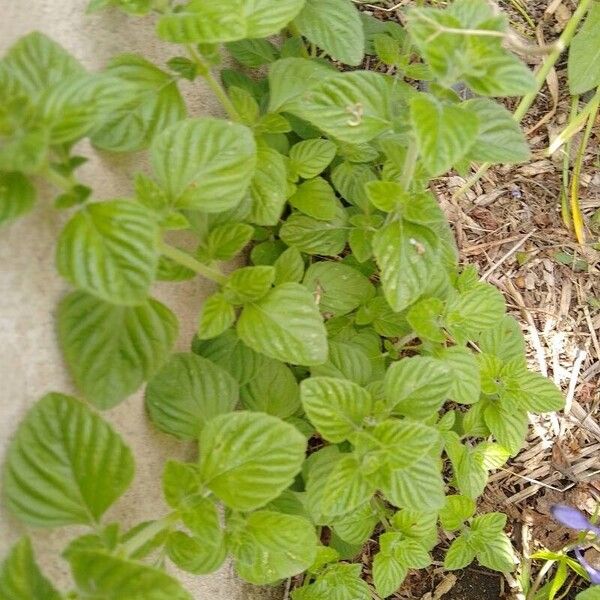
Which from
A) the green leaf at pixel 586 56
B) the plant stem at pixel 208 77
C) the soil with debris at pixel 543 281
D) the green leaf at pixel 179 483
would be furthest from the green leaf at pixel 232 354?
the green leaf at pixel 586 56

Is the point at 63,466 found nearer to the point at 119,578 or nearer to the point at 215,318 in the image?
the point at 119,578

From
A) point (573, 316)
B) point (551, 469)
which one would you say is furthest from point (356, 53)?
point (551, 469)

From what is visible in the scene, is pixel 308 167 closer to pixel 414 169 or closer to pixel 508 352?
pixel 414 169

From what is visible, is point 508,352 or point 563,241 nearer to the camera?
point 508,352

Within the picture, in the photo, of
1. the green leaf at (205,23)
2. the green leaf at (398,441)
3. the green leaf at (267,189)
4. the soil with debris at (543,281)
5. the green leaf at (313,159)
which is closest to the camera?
the green leaf at (205,23)

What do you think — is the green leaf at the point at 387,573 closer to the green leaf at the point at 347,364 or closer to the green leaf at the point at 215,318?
the green leaf at the point at 347,364

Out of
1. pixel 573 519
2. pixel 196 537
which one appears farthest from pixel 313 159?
pixel 573 519
